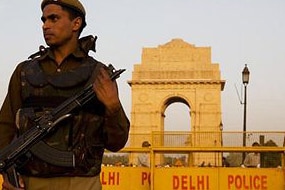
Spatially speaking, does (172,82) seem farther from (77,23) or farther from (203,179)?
(77,23)

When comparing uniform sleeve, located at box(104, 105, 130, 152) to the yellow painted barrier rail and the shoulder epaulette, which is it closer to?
the shoulder epaulette

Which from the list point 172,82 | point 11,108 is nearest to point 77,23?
point 11,108

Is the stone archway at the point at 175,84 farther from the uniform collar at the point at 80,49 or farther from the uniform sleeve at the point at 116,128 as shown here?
the uniform sleeve at the point at 116,128

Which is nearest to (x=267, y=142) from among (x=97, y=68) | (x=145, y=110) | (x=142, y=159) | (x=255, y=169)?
(x=255, y=169)

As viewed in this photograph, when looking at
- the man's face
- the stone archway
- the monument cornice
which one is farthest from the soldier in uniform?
the monument cornice

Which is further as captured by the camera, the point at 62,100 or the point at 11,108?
the point at 11,108

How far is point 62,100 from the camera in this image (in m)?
2.78

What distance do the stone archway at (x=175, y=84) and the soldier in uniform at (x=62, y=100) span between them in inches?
2085

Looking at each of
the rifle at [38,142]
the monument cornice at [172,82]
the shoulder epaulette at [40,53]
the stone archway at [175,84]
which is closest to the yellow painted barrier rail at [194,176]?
the shoulder epaulette at [40,53]

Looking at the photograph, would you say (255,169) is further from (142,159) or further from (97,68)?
(97,68)

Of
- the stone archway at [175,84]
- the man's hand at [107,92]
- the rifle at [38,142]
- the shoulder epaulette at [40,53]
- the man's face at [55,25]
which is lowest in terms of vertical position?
the rifle at [38,142]

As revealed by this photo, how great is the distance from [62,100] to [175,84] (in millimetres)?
55376

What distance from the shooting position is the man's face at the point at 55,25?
9.37 ft

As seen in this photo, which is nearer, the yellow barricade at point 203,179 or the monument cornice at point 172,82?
the yellow barricade at point 203,179
